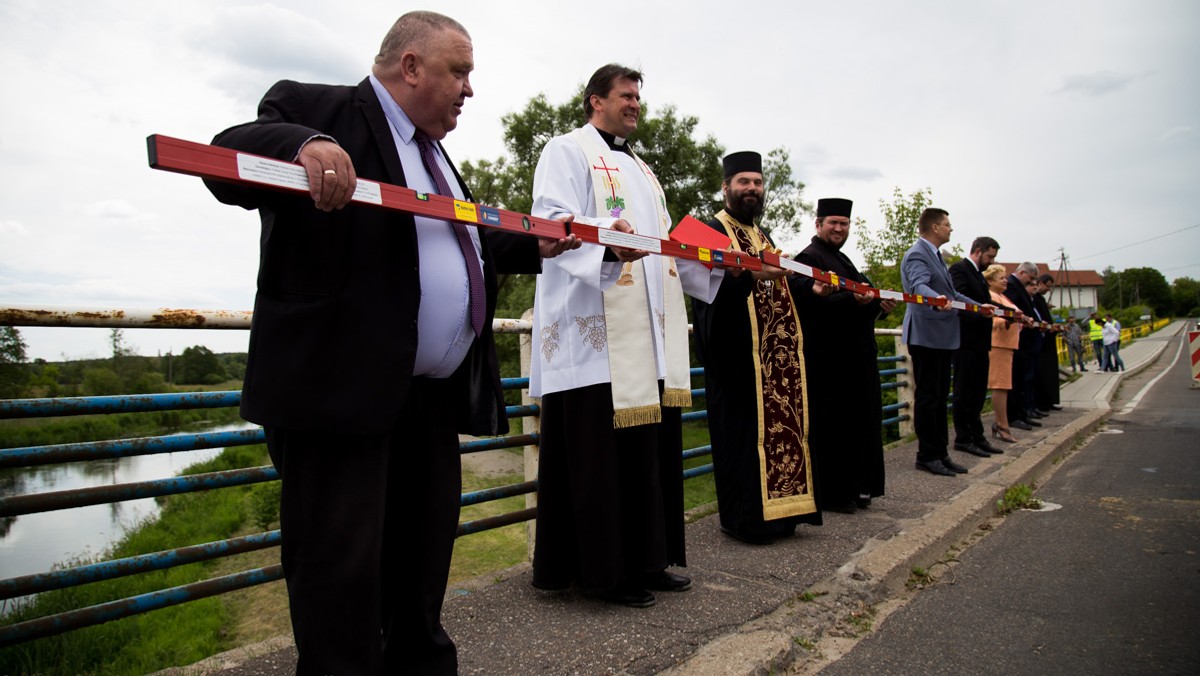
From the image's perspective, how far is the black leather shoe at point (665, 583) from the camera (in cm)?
326

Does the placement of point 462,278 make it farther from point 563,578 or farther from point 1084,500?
point 1084,500

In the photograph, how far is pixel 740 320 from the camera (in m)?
4.27

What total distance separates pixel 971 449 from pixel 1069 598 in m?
4.15

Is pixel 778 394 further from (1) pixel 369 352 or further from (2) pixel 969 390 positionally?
(2) pixel 969 390

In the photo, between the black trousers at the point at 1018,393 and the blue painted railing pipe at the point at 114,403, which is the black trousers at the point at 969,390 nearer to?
the black trousers at the point at 1018,393

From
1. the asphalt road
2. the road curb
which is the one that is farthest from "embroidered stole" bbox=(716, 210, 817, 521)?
the asphalt road

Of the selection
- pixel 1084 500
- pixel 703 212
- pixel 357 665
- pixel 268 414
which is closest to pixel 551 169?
pixel 268 414

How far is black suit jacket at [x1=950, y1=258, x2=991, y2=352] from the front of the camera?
285 inches

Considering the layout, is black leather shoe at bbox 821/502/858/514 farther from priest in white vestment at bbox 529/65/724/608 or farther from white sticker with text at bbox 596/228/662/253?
white sticker with text at bbox 596/228/662/253

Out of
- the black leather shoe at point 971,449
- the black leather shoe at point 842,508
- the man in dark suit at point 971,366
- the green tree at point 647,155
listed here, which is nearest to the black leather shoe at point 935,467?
the black leather shoe at point 971,449

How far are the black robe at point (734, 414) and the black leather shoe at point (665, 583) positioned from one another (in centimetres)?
88

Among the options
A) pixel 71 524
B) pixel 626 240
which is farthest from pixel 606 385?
pixel 71 524

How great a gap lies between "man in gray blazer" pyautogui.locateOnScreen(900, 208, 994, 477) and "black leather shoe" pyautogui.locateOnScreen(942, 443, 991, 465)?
0.74 metres

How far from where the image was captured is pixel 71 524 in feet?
43.8
